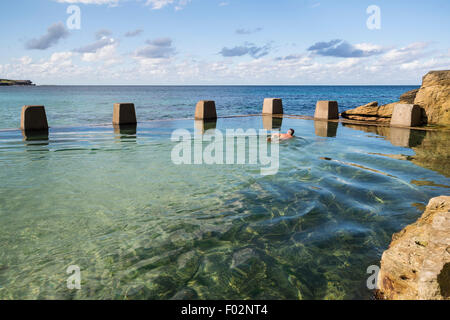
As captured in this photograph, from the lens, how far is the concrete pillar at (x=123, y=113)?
16.7 m

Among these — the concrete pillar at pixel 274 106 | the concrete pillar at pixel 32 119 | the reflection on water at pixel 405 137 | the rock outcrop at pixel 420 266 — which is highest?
the concrete pillar at pixel 274 106

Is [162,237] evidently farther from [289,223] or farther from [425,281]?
[425,281]

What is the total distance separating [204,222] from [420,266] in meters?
3.03

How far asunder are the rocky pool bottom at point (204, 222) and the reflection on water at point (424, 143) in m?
0.11

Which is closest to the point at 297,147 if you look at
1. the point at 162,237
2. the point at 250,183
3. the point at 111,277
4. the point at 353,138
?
the point at 353,138

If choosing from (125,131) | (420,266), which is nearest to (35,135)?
(125,131)

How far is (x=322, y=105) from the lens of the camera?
18656mm

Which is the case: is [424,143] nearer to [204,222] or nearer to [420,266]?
[204,222]

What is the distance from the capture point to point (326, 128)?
50.5 ft

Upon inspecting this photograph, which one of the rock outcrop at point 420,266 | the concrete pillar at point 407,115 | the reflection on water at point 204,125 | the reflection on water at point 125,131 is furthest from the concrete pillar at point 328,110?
the rock outcrop at point 420,266

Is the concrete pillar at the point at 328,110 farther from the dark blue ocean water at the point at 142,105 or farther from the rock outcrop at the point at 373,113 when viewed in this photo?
the dark blue ocean water at the point at 142,105

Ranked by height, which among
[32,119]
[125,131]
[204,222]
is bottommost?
[204,222]

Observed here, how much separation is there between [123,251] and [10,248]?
159 centimetres

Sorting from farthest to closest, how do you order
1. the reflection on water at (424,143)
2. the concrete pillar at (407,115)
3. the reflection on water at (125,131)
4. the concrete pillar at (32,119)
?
the concrete pillar at (407,115) < the concrete pillar at (32,119) < the reflection on water at (125,131) < the reflection on water at (424,143)
